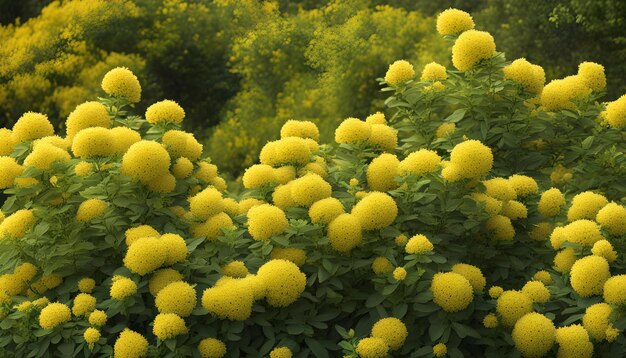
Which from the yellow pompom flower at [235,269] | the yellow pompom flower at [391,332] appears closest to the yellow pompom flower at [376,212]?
the yellow pompom flower at [391,332]

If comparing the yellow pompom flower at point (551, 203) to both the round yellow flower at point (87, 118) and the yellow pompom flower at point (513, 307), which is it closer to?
the yellow pompom flower at point (513, 307)

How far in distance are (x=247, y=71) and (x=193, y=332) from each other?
934 cm

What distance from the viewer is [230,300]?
Result: 3.23 m

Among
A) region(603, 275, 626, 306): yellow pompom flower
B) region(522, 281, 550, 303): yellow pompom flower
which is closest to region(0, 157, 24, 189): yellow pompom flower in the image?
region(522, 281, 550, 303): yellow pompom flower

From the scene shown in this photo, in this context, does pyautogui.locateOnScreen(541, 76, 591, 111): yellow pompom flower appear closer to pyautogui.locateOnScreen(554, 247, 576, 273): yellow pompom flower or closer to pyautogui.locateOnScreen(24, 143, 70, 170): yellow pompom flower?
pyautogui.locateOnScreen(554, 247, 576, 273): yellow pompom flower

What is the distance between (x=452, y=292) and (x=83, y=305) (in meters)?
1.53

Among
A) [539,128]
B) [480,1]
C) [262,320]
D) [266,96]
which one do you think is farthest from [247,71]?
[262,320]

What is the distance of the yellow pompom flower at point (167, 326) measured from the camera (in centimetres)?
314

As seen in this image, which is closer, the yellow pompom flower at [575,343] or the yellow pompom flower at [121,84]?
the yellow pompom flower at [575,343]

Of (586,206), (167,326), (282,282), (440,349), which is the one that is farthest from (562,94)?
(167,326)

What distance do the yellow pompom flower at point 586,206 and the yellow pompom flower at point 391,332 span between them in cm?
105

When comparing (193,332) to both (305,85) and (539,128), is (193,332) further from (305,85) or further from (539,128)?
(305,85)

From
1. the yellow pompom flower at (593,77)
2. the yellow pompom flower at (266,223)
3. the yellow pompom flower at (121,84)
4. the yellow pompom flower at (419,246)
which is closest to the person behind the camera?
the yellow pompom flower at (419,246)

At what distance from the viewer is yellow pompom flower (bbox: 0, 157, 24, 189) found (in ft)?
11.8
